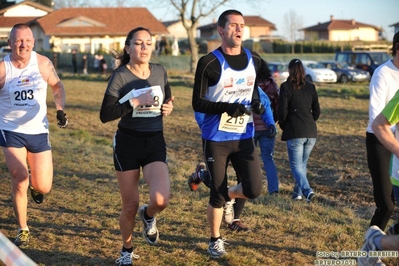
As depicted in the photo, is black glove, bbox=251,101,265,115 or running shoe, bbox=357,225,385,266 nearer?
running shoe, bbox=357,225,385,266

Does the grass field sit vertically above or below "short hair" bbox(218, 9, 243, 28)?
below

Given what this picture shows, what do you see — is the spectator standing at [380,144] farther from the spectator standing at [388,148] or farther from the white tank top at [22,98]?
the white tank top at [22,98]

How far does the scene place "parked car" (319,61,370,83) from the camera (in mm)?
39656

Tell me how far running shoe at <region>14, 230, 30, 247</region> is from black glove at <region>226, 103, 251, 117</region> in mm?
2620

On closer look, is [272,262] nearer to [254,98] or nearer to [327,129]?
[254,98]

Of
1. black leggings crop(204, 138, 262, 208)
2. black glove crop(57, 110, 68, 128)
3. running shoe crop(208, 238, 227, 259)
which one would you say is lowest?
running shoe crop(208, 238, 227, 259)

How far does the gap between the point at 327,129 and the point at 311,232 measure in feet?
35.9

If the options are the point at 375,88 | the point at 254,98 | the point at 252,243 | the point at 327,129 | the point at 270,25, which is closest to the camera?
the point at 375,88

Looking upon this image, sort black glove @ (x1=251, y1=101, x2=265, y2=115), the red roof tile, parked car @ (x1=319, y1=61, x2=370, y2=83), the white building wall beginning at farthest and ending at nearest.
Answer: the white building wall
the red roof tile
parked car @ (x1=319, y1=61, x2=370, y2=83)
black glove @ (x1=251, y1=101, x2=265, y2=115)

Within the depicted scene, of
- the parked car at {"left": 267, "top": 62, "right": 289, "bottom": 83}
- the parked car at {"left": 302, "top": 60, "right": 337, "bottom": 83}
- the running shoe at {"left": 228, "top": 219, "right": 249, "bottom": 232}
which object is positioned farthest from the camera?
the parked car at {"left": 302, "top": 60, "right": 337, "bottom": 83}

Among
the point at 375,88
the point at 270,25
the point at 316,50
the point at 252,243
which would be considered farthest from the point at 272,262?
the point at 270,25

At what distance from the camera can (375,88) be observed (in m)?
6.00

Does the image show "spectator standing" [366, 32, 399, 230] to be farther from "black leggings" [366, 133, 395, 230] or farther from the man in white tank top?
the man in white tank top

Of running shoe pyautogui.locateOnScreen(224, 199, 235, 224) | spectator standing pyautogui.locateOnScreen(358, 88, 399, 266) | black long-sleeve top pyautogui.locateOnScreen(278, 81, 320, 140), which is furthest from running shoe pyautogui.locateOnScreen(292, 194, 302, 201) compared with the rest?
spectator standing pyautogui.locateOnScreen(358, 88, 399, 266)
